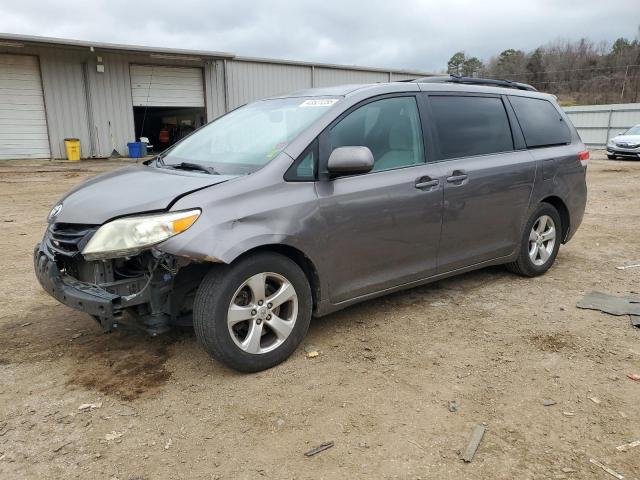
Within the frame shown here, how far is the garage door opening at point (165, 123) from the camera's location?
22.0 m

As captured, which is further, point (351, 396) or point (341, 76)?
point (341, 76)

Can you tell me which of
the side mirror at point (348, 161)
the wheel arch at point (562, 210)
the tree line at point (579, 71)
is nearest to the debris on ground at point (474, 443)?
the side mirror at point (348, 161)

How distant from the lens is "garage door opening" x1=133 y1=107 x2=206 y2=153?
22042mm

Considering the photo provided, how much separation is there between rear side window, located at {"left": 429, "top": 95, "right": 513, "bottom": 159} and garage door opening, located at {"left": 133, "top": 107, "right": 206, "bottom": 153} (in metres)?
18.0

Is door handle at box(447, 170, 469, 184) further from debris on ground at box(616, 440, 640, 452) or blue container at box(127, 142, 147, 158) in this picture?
blue container at box(127, 142, 147, 158)

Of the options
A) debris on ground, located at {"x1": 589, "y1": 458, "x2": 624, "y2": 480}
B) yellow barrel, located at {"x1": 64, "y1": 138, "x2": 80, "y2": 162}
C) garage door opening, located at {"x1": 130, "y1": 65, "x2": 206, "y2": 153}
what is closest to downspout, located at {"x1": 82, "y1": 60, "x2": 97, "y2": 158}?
yellow barrel, located at {"x1": 64, "y1": 138, "x2": 80, "y2": 162}

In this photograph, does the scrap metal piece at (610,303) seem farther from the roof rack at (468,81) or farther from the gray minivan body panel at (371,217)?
the roof rack at (468,81)

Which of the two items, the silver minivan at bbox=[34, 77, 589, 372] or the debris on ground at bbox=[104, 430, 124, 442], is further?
the silver minivan at bbox=[34, 77, 589, 372]

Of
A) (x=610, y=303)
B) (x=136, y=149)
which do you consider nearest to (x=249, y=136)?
(x=610, y=303)

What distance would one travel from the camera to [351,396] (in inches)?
116

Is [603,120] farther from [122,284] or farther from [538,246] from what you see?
[122,284]

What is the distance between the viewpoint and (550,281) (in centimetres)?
504

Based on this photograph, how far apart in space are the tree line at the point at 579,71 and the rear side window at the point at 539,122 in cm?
4406

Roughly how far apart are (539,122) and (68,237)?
171 inches
